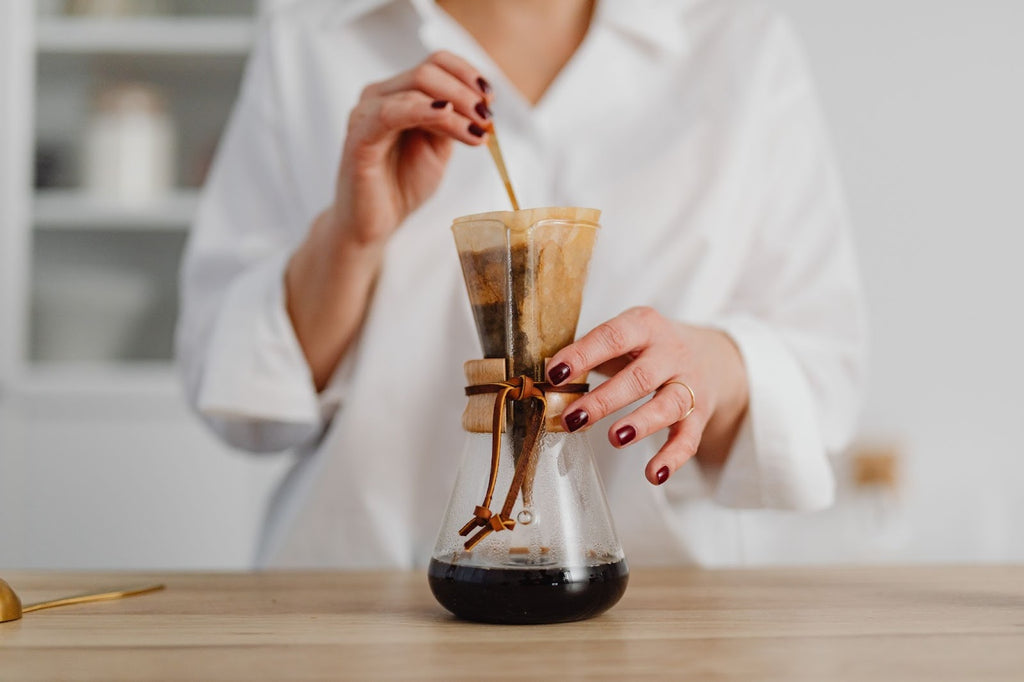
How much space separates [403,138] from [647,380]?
337mm

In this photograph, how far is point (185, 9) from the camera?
2.09 metres

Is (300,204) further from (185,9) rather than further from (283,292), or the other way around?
(185,9)

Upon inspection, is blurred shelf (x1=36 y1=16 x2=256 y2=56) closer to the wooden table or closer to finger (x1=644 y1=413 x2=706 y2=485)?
the wooden table

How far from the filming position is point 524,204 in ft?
3.40

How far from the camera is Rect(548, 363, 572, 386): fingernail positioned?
1.86 feet

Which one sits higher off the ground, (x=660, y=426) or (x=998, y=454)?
(x=660, y=426)

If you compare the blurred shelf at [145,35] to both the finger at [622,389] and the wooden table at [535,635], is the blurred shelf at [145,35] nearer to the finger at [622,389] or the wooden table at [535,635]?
the wooden table at [535,635]

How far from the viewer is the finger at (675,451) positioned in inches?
23.0

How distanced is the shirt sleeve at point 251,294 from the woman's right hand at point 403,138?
0.46 feet

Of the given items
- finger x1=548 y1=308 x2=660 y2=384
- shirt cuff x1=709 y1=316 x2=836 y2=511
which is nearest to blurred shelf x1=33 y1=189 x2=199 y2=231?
shirt cuff x1=709 y1=316 x2=836 y2=511

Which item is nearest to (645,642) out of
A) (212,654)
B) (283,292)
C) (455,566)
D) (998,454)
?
(455,566)

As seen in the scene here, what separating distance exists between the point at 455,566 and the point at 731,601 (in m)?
0.21

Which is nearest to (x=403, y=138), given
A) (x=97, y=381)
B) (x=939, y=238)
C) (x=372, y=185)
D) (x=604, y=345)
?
(x=372, y=185)

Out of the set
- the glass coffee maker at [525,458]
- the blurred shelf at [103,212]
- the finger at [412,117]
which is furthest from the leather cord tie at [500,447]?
the blurred shelf at [103,212]
